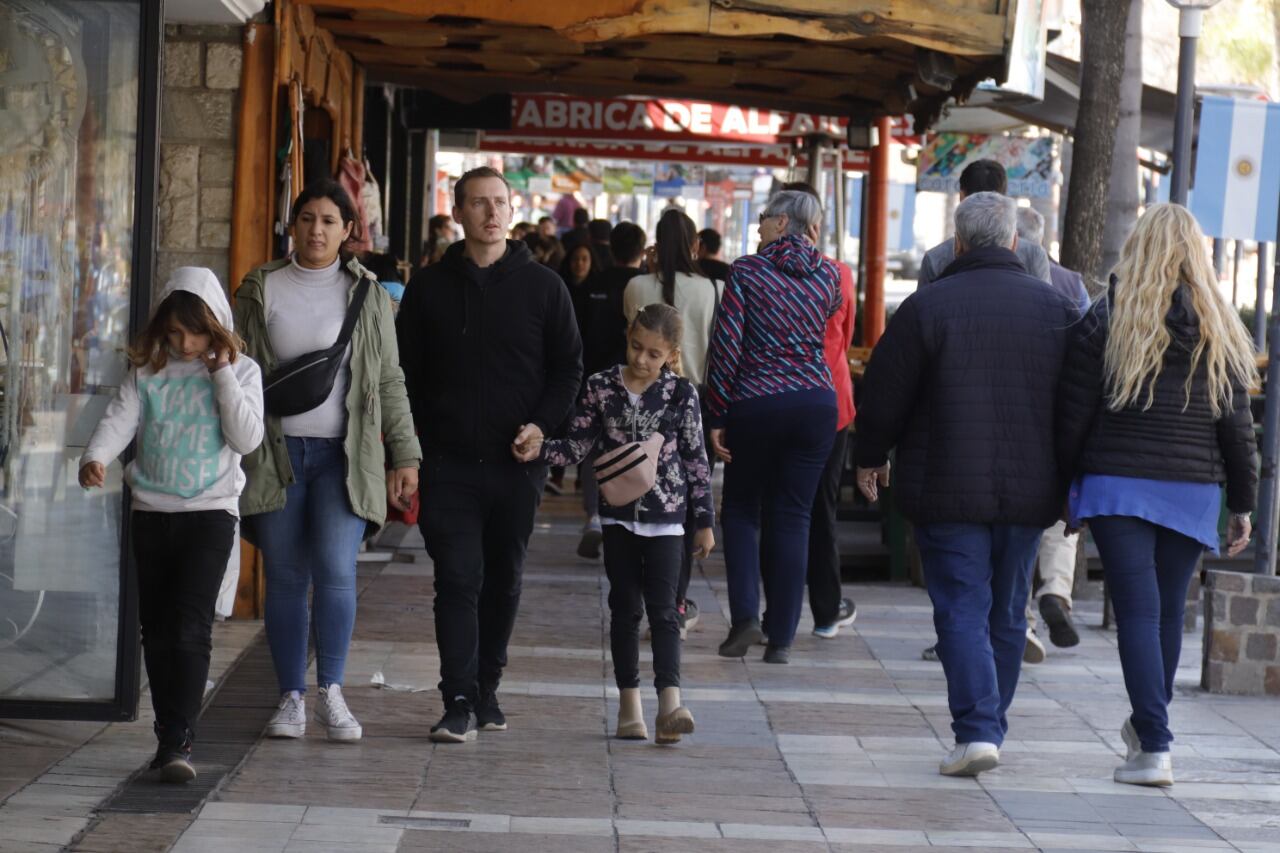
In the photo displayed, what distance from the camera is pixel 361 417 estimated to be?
6227mm

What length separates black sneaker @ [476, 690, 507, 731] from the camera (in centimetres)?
663

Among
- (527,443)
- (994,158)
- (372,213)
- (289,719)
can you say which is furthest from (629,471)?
(994,158)

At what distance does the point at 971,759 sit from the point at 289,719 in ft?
7.20

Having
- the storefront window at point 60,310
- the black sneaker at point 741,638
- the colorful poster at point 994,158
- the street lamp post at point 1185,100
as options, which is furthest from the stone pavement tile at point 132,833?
the colorful poster at point 994,158

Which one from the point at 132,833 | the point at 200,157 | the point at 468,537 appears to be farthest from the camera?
the point at 200,157

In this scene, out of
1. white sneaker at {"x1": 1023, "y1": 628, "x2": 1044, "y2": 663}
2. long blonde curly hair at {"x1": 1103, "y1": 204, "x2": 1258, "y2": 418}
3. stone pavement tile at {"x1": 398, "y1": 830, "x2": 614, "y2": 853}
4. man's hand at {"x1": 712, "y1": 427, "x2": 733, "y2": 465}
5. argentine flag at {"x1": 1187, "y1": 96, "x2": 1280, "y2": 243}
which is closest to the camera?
stone pavement tile at {"x1": 398, "y1": 830, "x2": 614, "y2": 853}

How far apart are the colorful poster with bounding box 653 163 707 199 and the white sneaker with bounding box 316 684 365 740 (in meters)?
34.3

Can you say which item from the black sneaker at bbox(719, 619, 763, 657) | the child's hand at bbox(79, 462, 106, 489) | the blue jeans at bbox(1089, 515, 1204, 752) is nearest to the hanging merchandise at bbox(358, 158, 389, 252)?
the black sneaker at bbox(719, 619, 763, 657)

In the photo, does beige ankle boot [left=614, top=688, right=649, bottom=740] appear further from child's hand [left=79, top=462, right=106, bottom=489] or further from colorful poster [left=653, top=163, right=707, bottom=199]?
colorful poster [left=653, top=163, right=707, bottom=199]

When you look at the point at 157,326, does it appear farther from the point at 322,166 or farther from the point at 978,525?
the point at 322,166

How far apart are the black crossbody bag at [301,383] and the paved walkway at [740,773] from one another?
3.60ft

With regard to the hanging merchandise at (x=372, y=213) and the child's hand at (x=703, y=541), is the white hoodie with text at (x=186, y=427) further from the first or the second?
the hanging merchandise at (x=372, y=213)

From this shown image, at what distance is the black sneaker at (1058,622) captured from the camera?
8.54 meters

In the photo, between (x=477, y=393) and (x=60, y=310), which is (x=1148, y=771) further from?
(x=60, y=310)
